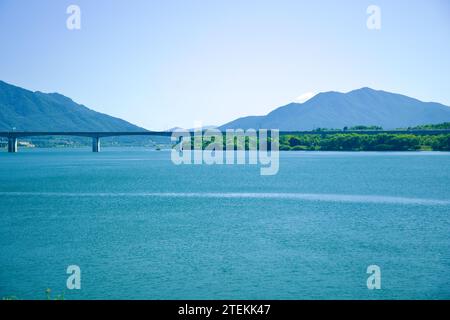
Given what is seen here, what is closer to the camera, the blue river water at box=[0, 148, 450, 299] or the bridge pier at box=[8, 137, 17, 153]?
the blue river water at box=[0, 148, 450, 299]

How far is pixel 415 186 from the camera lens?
4884cm

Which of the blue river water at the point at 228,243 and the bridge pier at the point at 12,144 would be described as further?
the bridge pier at the point at 12,144

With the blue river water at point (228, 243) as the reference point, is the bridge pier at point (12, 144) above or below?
above

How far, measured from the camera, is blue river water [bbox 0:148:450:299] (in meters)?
17.9

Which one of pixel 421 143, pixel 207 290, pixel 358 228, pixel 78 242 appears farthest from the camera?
pixel 421 143

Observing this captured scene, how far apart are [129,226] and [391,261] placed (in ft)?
50.7

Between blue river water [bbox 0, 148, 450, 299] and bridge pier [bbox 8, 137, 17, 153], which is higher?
bridge pier [bbox 8, 137, 17, 153]

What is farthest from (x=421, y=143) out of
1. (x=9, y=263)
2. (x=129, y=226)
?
(x=9, y=263)

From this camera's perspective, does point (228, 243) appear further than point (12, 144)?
No

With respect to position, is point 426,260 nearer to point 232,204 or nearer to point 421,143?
point 232,204

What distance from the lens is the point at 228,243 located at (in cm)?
2461

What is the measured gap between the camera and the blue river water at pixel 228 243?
17859 millimetres

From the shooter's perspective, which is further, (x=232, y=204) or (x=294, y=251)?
(x=232, y=204)
